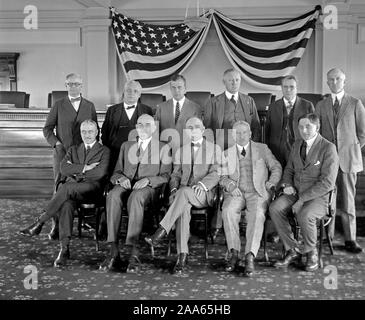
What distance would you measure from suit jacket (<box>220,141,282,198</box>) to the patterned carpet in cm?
56

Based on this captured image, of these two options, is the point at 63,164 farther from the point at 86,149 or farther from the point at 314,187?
the point at 314,187

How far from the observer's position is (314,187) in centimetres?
376

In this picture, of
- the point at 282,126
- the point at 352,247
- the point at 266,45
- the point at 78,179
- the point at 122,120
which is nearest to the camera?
the point at 352,247

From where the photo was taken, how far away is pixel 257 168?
395 cm

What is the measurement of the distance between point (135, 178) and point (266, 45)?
501 centimetres

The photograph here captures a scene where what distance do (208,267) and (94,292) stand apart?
0.90 m

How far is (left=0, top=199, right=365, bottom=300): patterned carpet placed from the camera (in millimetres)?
3125

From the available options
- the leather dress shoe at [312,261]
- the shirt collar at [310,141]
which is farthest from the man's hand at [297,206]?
the shirt collar at [310,141]

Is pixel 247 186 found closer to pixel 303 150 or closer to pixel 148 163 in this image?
pixel 303 150

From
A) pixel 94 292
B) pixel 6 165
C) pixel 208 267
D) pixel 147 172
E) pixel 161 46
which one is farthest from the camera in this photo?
pixel 161 46

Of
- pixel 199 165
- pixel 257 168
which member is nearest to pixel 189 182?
pixel 199 165

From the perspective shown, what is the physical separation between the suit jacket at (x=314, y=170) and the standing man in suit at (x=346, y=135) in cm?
34

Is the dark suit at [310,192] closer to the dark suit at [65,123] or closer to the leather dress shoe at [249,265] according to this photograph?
the leather dress shoe at [249,265]
